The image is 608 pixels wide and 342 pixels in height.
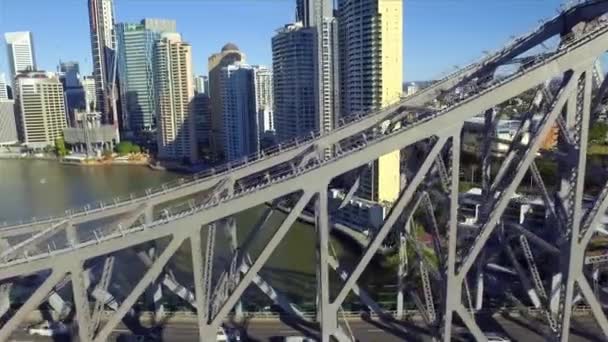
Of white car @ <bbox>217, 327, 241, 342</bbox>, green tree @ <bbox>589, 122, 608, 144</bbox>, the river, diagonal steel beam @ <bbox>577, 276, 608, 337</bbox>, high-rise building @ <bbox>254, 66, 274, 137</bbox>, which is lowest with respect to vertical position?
the river

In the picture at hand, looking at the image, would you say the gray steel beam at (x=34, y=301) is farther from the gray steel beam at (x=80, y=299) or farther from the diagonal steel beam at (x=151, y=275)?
the diagonal steel beam at (x=151, y=275)


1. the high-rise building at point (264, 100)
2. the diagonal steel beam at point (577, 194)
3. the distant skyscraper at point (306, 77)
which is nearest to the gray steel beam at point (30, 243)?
the diagonal steel beam at point (577, 194)

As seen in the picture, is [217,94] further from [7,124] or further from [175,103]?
[7,124]

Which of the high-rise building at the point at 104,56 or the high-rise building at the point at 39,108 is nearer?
the high-rise building at the point at 39,108

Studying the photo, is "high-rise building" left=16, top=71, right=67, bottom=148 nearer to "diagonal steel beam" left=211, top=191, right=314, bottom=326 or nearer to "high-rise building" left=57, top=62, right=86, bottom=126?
"high-rise building" left=57, top=62, right=86, bottom=126

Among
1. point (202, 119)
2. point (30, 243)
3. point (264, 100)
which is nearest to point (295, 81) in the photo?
point (264, 100)

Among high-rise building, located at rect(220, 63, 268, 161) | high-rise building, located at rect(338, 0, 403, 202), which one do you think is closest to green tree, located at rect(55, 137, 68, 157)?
high-rise building, located at rect(220, 63, 268, 161)
